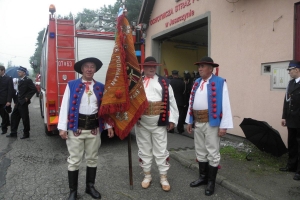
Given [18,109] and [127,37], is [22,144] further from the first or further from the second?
[127,37]

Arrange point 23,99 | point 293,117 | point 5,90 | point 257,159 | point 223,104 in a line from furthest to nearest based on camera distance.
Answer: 1. point 5,90
2. point 23,99
3. point 257,159
4. point 293,117
5. point 223,104

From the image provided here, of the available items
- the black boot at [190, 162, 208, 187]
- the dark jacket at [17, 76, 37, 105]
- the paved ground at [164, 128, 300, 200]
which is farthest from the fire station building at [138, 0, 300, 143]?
the dark jacket at [17, 76, 37, 105]

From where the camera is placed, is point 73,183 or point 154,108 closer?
point 73,183

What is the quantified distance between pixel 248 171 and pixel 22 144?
511cm

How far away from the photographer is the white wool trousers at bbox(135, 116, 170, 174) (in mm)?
3605

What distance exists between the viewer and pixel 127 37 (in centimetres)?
339

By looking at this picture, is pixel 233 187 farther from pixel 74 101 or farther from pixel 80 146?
pixel 74 101

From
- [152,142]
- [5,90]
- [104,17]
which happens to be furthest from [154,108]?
[104,17]

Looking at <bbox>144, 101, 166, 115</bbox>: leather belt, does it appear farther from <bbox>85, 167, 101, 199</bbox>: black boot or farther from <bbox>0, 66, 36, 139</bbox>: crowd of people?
<bbox>0, 66, 36, 139</bbox>: crowd of people

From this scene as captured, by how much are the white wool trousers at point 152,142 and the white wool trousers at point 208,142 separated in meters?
0.48

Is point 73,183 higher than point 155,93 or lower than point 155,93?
lower

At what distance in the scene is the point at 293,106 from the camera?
397cm

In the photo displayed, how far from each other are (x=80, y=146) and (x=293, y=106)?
321 cm

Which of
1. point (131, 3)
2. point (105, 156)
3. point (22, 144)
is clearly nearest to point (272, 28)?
point (105, 156)
